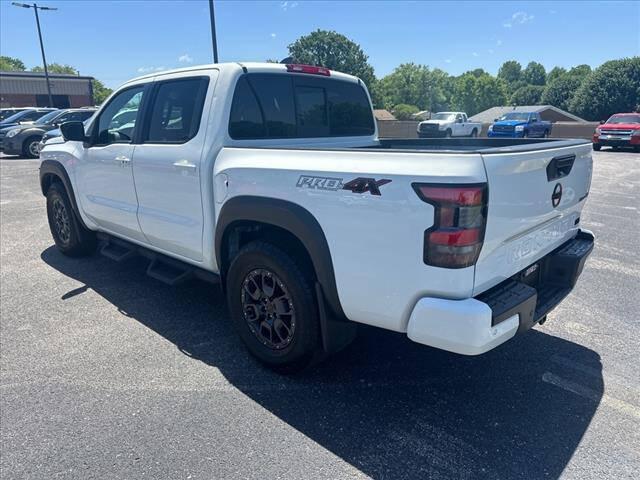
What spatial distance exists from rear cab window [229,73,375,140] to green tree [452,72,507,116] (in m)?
128

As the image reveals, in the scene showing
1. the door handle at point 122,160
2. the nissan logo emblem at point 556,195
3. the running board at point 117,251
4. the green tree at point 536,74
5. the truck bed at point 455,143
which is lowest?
the running board at point 117,251

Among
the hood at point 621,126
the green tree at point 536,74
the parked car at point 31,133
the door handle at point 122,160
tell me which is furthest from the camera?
the green tree at point 536,74

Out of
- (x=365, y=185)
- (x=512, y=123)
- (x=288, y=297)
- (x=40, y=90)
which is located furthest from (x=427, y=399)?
(x=40, y=90)

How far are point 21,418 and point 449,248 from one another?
2619 millimetres

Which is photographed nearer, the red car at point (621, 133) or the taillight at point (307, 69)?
the taillight at point (307, 69)

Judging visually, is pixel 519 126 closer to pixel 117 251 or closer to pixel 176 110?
pixel 117 251

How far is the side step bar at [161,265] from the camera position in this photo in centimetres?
378

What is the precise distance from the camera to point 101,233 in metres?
5.13

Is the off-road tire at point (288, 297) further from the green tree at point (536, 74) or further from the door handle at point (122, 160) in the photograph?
the green tree at point (536, 74)

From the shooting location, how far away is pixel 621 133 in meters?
21.0

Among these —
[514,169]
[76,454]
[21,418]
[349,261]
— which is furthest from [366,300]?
[21,418]

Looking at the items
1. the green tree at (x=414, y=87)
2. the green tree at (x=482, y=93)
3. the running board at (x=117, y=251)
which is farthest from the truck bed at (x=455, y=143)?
the green tree at (x=482, y=93)

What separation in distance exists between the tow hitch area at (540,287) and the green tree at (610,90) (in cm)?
5318

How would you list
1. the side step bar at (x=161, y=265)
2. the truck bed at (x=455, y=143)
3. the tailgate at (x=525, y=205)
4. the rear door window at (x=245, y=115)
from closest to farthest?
the tailgate at (x=525, y=205) < the rear door window at (x=245, y=115) < the truck bed at (x=455, y=143) < the side step bar at (x=161, y=265)
